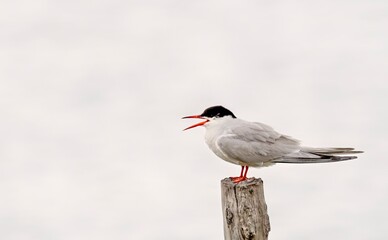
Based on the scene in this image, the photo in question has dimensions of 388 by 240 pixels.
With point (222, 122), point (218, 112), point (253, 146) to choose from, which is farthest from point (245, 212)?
point (218, 112)

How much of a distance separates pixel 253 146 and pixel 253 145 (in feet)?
0.04

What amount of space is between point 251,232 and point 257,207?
0.88 feet

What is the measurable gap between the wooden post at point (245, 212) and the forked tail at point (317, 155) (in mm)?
647

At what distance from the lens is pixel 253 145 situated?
21.0 ft

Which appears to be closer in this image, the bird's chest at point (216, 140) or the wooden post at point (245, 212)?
the wooden post at point (245, 212)

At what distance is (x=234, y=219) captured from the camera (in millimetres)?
5848

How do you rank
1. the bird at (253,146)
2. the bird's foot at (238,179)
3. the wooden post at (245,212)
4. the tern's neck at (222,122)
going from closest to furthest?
the wooden post at (245,212)
the bird's foot at (238,179)
the bird at (253,146)
the tern's neck at (222,122)

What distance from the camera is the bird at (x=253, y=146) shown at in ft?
20.9

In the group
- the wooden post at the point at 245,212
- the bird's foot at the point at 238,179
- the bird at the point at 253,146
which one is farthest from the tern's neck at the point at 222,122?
the wooden post at the point at 245,212

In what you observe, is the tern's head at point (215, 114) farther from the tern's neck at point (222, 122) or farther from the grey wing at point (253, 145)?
the grey wing at point (253, 145)

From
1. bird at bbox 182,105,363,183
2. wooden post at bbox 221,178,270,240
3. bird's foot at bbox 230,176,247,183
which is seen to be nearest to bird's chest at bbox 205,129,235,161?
bird at bbox 182,105,363,183

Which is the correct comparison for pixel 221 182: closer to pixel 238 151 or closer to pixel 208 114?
pixel 238 151

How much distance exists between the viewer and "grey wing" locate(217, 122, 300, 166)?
6398mm

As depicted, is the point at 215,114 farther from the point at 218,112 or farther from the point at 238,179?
the point at 238,179
